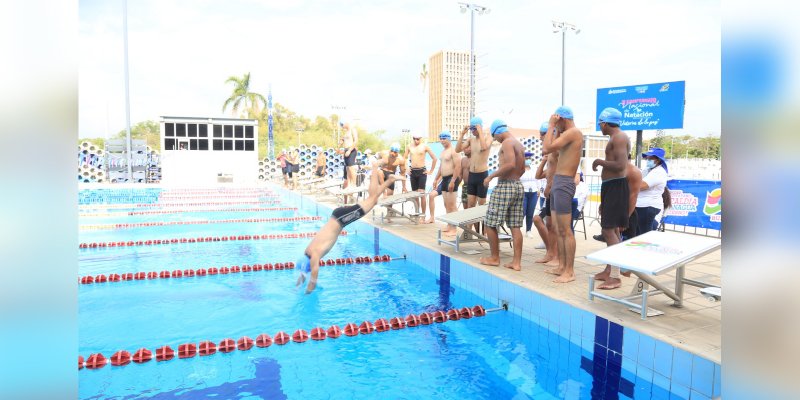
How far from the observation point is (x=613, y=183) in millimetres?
4715

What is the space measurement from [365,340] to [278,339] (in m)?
0.80

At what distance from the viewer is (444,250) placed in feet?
22.5

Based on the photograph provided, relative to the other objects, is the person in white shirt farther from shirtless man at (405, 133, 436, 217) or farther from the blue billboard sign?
the blue billboard sign

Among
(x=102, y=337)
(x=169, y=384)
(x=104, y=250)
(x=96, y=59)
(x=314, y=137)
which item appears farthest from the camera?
(x=314, y=137)

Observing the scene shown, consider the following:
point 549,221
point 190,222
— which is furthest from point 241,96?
point 549,221

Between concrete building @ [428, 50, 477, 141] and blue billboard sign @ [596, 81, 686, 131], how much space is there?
1696 inches

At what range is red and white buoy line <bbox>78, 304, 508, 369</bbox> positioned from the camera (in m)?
4.11

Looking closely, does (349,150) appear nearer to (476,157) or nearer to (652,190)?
(476,157)

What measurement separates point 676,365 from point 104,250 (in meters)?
8.87

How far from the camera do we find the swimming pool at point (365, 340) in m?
3.69

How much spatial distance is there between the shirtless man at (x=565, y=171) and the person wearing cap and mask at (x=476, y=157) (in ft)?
6.69

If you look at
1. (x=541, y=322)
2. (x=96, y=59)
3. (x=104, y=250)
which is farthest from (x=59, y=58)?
(x=104, y=250)

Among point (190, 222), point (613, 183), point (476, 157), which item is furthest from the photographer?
point (190, 222)

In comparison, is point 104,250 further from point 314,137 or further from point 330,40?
point 314,137
